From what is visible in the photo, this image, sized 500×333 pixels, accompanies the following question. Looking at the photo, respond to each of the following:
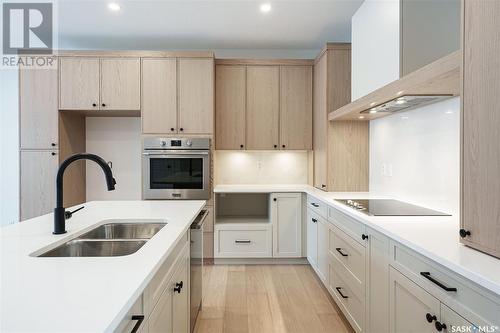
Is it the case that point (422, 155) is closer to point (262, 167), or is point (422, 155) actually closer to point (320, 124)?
point (320, 124)

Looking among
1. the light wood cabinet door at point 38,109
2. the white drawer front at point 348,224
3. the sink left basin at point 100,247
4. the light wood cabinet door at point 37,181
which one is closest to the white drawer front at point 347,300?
the white drawer front at point 348,224

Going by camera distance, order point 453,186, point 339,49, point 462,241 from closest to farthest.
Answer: point 462,241 < point 453,186 < point 339,49

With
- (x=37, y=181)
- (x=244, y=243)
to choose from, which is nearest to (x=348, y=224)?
(x=244, y=243)

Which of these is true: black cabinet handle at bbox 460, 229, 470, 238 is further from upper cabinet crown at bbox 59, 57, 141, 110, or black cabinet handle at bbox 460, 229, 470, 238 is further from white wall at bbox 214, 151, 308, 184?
upper cabinet crown at bbox 59, 57, 141, 110

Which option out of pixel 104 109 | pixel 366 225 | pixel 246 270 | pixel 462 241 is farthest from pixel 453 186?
pixel 104 109

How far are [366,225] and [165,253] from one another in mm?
1229

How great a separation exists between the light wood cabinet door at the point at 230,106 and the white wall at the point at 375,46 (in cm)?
152

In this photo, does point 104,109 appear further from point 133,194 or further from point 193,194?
point 193,194

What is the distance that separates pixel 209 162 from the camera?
347 centimetres

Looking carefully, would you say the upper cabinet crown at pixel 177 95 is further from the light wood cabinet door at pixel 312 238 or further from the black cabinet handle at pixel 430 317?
the black cabinet handle at pixel 430 317

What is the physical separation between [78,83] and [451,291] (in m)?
3.88

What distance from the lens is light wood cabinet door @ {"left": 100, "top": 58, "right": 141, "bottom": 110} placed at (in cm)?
347

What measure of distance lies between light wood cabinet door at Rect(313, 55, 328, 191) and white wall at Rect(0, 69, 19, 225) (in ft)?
12.5

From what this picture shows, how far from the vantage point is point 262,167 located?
4.11 meters
